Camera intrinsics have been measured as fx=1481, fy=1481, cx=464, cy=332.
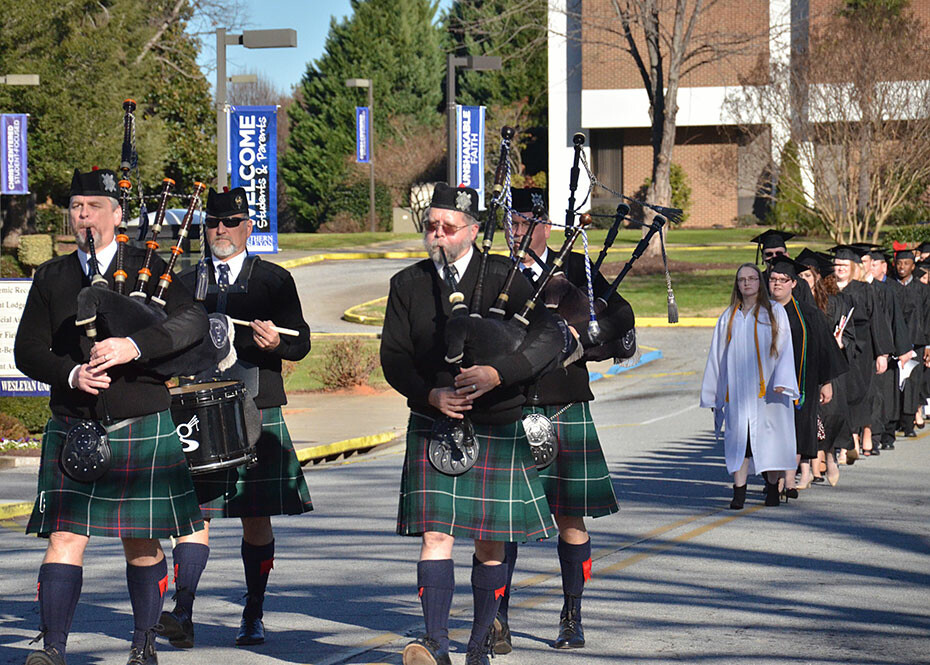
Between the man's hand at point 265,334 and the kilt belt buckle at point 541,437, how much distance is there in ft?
4.11

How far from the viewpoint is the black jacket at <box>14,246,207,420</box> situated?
19.4ft

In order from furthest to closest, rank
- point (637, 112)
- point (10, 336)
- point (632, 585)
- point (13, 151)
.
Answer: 1. point (637, 112)
2. point (13, 151)
3. point (10, 336)
4. point (632, 585)

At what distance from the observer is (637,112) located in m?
56.0

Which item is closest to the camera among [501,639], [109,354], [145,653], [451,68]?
[109,354]

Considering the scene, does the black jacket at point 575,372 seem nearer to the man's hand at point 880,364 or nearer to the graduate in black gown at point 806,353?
the graduate in black gown at point 806,353

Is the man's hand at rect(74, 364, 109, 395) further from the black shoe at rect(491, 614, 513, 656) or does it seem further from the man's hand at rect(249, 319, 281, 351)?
the black shoe at rect(491, 614, 513, 656)

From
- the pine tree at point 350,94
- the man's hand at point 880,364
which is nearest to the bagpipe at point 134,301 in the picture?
the man's hand at point 880,364

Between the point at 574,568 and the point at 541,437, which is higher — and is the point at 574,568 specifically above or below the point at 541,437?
below

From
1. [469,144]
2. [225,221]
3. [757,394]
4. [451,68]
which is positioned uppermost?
[451,68]

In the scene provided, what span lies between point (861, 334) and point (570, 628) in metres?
8.77

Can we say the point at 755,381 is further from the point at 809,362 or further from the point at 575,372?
the point at 575,372

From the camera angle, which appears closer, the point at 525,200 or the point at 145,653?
the point at 145,653

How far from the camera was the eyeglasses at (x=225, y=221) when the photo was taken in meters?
7.31

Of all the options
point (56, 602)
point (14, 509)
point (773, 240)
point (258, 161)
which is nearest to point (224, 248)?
point (56, 602)
